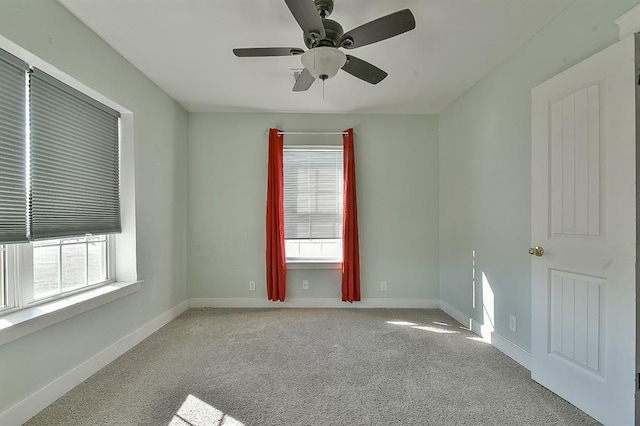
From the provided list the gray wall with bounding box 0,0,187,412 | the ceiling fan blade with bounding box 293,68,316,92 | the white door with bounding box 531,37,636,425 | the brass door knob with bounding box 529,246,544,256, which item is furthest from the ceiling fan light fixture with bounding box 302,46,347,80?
the brass door knob with bounding box 529,246,544,256

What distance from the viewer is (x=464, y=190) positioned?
308 cm

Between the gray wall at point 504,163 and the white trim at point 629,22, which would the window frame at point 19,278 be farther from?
the white trim at point 629,22

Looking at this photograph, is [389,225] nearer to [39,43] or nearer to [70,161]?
[70,161]

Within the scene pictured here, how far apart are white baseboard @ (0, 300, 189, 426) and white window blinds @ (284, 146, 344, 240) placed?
1.79 m

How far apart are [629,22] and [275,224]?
3.13m

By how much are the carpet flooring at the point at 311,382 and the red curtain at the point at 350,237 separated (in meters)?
0.63

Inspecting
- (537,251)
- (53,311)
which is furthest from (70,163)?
(537,251)

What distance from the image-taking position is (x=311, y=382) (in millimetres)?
1982

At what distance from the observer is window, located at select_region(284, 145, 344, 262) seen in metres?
3.63

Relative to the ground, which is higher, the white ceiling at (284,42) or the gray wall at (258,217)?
the white ceiling at (284,42)

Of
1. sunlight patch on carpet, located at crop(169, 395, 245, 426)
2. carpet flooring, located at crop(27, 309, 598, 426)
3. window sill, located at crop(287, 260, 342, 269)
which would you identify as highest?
window sill, located at crop(287, 260, 342, 269)

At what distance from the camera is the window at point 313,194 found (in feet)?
11.9

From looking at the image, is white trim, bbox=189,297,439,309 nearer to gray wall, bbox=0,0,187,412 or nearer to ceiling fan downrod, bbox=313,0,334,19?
gray wall, bbox=0,0,187,412

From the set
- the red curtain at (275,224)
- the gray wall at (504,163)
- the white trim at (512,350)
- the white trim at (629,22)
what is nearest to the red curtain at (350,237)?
the red curtain at (275,224)
